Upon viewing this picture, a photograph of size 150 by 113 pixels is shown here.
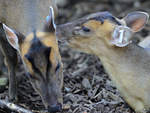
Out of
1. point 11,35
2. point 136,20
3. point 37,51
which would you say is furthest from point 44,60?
point 136,20

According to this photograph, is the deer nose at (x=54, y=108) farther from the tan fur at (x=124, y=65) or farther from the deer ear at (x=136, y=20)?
the deer ear at (x=136, y=20)

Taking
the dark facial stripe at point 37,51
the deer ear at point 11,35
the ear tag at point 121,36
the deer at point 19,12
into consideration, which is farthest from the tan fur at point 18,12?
the ear tag at point 121,36

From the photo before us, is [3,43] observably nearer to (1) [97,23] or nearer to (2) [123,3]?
(1) [97,23]

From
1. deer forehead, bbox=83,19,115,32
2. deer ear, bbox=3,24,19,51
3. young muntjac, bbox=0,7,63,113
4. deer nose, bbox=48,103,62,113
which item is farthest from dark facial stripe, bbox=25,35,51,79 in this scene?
deer forehead, bbox=83,19,115,32

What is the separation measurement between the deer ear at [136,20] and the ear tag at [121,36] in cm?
25

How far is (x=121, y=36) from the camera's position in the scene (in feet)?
18.5

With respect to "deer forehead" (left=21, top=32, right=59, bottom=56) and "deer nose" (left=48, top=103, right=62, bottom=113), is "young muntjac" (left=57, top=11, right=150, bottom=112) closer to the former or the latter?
"deer forehead" (left=21, top=32, right=59, bottom=56)

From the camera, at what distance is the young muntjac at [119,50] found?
5777 mm

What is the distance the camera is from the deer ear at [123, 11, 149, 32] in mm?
5891

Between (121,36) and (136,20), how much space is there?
0.47 m

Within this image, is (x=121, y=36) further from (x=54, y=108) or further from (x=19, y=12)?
(x=19, y=12)

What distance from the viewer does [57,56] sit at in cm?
536

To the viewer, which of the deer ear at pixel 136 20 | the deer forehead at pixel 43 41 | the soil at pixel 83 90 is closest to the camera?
the deer forehead at pixel 43 41

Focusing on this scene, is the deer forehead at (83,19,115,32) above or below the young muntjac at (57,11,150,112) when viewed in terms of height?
above
